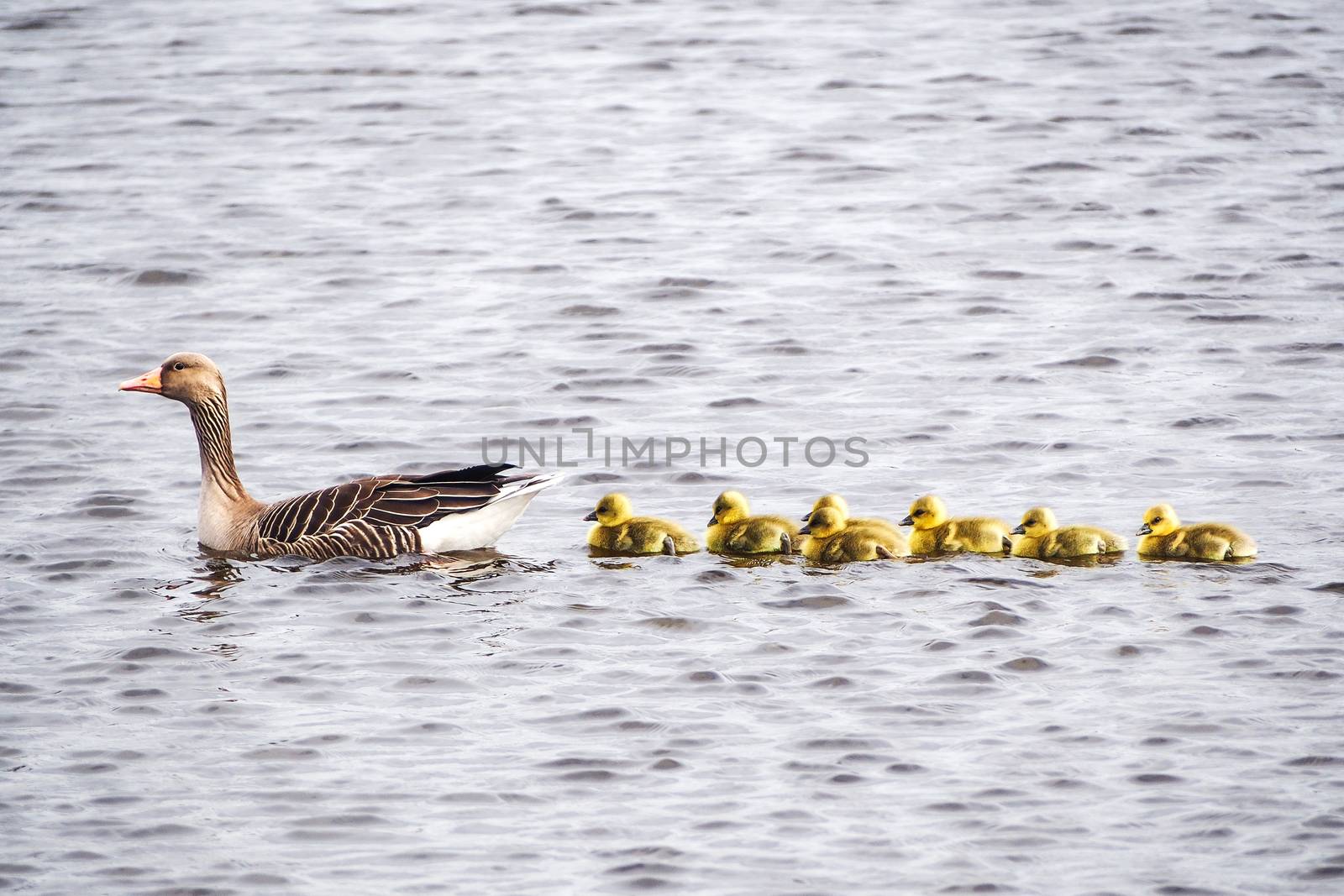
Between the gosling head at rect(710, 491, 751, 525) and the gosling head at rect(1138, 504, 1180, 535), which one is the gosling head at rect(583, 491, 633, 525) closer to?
the gosling head at rect(710, 491, 751, 525)

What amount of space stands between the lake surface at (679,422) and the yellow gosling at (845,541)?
19 cm

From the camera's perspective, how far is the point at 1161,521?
11.3 m

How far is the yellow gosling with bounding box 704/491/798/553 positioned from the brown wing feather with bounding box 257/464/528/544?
1.39m

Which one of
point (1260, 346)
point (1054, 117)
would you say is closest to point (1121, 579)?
point (1260, 346)

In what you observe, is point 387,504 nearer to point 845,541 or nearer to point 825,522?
point 825,522

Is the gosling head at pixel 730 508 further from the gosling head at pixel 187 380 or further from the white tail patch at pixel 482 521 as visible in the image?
the gosling head at pixel 187 380

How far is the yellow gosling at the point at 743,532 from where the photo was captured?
38.3ft

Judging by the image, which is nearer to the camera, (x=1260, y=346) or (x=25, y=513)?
(x=25, y=513)

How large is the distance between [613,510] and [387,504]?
1521mm

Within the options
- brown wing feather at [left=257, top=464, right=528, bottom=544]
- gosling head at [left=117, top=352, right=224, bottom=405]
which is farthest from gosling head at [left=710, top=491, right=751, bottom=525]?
gosling head at [left=117, top=352, right=224, bottom=405]

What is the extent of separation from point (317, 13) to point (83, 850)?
2359 cm

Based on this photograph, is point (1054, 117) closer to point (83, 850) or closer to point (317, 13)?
point (317, 13)

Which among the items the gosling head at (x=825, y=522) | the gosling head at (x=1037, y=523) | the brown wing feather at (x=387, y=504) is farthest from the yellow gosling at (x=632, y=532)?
the gosling head at (x=1037, y=523)

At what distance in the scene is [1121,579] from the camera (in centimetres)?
1111
